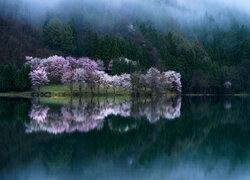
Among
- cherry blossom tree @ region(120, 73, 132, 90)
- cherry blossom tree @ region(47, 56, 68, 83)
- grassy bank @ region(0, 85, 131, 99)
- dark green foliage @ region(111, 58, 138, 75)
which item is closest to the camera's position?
grassy bank @ region(0, 85, 131, 99)

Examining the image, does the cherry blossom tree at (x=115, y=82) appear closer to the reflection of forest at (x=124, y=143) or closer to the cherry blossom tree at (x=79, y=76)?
the cherry blossom tree at (x=79, y=76)

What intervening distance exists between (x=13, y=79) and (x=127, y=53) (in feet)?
115

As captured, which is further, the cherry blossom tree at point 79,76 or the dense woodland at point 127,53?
the dense woodland at point 127,53

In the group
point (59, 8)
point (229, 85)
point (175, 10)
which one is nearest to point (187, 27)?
point (175, 10)

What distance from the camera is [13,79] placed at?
66.4 metres

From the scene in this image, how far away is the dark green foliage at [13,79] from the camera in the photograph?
65438 millimetres

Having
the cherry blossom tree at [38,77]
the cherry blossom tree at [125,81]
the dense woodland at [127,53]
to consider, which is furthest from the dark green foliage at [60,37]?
the cherry blossom tree at [125,81]

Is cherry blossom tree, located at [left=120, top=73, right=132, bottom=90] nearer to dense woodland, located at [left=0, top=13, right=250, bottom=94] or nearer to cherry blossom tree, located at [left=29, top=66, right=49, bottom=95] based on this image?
dense woodland, located at [left=0, top=13, right=250, bottom=94]

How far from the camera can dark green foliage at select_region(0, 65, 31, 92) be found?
65438 millimetres

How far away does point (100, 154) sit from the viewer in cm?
1286

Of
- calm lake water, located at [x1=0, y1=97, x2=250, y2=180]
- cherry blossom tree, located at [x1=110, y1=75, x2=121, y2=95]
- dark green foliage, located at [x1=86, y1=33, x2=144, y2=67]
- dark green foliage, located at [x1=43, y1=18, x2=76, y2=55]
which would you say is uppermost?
dark green foliage, located at [x1=43, y1=18, x2=76, y2=55]

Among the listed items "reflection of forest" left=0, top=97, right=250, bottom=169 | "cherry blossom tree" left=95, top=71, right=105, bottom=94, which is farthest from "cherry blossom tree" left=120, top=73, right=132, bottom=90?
"reflection of forest" left=0, top=97, right=250, bottom=169

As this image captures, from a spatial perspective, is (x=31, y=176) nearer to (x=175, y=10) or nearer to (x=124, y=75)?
(x=124, y=75)

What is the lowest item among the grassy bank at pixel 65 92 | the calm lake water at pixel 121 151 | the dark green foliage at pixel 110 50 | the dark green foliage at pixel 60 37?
the calm lake water at pixel 121 151
